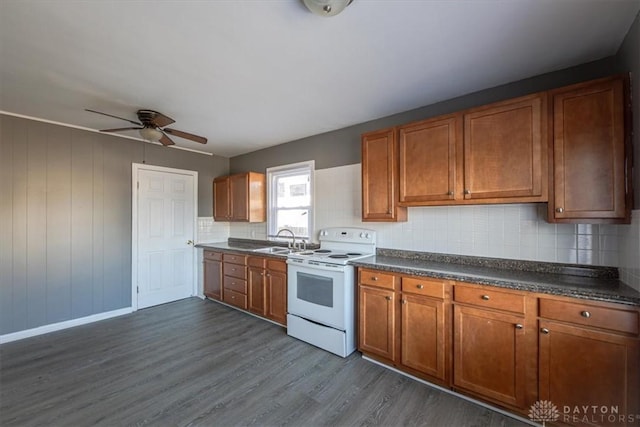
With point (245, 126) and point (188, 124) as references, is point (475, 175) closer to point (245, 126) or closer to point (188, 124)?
point (245, 126)

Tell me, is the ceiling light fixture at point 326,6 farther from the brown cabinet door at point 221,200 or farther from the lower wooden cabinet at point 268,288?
the brown cabinet door at point 221,200

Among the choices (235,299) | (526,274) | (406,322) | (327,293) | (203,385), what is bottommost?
(203,385)

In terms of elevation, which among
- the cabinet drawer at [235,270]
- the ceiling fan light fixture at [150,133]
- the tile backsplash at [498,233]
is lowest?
the cabinet drawer at [235,270]

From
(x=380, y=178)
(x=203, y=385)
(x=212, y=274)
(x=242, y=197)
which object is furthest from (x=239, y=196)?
(x=203, y=385)

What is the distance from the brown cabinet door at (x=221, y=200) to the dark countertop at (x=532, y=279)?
2.92 meters

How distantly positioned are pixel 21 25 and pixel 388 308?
10.4ft

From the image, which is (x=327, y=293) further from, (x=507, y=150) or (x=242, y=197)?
(x=242, y=197)

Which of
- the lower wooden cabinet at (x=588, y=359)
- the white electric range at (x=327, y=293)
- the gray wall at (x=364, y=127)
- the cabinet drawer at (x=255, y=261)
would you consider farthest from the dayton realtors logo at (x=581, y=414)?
the cabinet drawer at (x=255, y=261)

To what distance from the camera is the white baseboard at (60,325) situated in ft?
9.80

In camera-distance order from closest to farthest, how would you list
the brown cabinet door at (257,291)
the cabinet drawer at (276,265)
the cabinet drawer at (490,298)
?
the cabinet drawer at (490,298) → the cabinet drawer at (276,265) → the brown cabinet door at (257,291)

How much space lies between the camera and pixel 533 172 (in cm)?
194

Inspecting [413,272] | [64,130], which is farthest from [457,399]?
[64,130]

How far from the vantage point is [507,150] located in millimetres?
2045

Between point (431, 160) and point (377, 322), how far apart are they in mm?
1544
